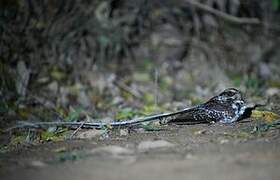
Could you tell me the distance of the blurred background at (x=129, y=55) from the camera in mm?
7489

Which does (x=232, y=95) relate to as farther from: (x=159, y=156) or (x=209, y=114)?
(x=159, y=156)

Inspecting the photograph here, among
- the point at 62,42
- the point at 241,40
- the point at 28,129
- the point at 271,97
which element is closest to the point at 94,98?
the point at 62,42

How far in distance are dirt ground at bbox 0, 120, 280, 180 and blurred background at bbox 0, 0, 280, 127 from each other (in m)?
1.73

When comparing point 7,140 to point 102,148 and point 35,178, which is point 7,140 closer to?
point 102,148

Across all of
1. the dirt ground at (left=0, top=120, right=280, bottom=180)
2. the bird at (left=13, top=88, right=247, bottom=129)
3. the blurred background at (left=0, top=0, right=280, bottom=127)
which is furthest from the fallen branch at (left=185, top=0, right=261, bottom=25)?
the dirt ground at (left=0, top=120, right=280, bottom=180)

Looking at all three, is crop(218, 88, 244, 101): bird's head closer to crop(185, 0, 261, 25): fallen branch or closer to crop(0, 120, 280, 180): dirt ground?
crop(0, 120, 280, 180): dirt ground

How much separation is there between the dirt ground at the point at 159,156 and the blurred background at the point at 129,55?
1728mm

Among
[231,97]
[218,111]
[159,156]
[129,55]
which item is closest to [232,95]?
[231,97]

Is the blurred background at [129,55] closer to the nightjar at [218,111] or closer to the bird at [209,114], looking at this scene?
the bird at [209,114]

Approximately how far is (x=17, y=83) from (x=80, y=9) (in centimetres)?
156

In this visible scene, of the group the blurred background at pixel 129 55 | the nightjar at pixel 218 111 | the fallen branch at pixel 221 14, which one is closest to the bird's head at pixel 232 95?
the nightjar at pixel 218 111

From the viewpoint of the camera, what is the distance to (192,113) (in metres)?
5.59

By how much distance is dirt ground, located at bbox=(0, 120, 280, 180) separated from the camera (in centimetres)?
372

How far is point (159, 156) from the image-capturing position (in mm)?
4199
